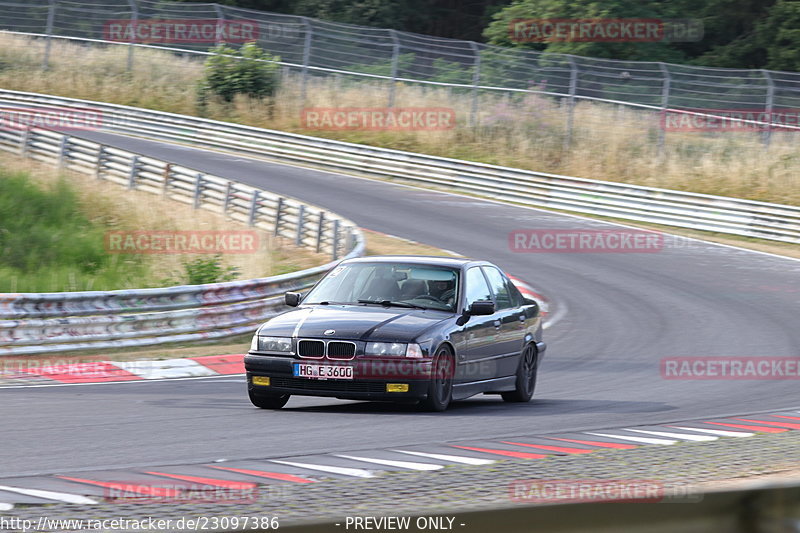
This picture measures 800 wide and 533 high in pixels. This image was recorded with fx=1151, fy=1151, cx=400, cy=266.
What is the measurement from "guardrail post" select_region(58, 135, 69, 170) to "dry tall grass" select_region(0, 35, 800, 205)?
35.5 feet

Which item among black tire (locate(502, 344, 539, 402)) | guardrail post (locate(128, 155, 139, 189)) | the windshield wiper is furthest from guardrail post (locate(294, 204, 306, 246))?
the windshield wiper

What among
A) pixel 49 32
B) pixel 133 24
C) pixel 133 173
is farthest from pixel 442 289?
pixel 49 32

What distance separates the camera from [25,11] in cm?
4797

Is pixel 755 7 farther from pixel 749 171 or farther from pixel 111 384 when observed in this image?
pixel 111 384

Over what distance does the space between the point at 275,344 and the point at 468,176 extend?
24.6 meters

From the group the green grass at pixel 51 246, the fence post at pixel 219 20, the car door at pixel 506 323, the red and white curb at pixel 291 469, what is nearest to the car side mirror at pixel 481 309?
the car door at pixel 506 323

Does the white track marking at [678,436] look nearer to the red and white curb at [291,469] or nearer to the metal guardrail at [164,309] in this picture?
the red and white curb at [291,469]

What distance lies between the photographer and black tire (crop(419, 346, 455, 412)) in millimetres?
10055

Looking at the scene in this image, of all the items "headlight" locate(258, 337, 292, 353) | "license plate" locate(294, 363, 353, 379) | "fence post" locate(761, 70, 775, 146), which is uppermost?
"fence post" locate(761, 70, 775, 146)

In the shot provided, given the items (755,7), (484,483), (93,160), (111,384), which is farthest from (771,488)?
(755,7)

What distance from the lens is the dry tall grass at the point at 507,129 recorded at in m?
33.6

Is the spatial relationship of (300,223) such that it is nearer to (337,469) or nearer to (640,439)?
(640,439)

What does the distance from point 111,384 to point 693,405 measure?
20.2 ft

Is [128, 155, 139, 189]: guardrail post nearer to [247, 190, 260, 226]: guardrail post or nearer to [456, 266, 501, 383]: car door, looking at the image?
[247, 190, 260, 226]: guardrail post
